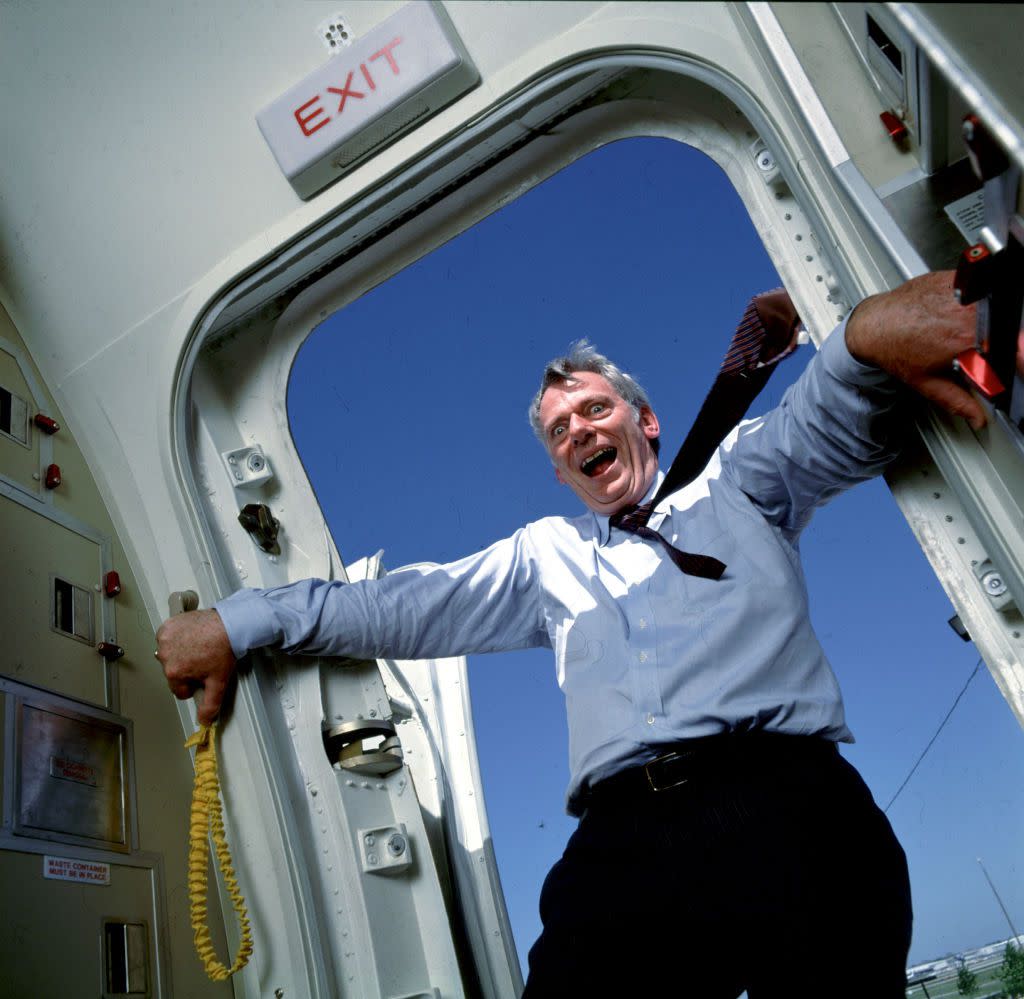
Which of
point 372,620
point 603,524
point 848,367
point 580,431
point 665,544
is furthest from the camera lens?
point 580,431

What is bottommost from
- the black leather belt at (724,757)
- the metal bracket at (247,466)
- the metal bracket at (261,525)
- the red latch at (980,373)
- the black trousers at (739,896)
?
the black trousers at (739,896)

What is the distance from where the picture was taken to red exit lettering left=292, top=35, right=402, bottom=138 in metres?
2.23

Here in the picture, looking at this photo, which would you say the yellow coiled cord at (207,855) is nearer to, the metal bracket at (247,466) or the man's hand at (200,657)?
the man's hand at (200,657)

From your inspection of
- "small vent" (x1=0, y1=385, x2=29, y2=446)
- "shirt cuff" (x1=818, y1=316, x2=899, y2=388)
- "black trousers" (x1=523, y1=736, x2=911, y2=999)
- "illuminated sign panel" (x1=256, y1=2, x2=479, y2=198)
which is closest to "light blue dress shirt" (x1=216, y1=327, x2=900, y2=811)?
"shirt cuff" (x1=818, y1=316, x2=899, y2=388)

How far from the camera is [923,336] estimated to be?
1.58 m

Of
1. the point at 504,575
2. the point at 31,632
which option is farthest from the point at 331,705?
the point at 31,632

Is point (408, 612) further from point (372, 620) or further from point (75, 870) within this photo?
point (75, 870)

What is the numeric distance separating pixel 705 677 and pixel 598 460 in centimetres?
81

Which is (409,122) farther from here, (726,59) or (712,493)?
(712,493)

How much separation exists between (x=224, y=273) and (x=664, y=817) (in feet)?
5.16

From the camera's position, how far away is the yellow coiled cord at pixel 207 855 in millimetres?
2166

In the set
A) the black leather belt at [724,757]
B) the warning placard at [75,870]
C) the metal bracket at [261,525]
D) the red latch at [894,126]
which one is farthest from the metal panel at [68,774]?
the red latch at [894,126]

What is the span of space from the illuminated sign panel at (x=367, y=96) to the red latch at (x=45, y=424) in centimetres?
88

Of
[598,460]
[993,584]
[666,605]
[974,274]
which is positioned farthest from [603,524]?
[974,274]
